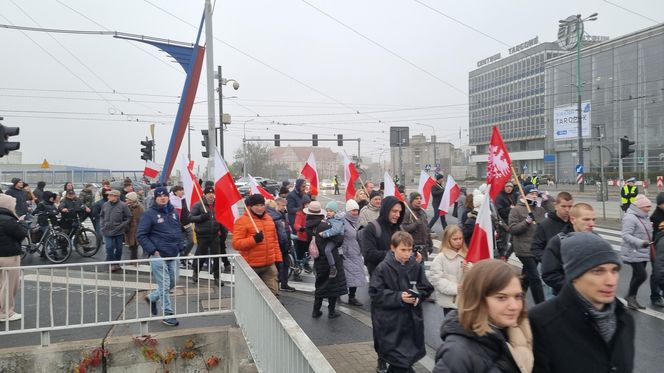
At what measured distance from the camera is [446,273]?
197 inches

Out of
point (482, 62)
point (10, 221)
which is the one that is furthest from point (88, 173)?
point (482, 62)

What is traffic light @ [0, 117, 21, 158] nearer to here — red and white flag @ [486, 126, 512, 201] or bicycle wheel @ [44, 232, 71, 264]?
bicycle wheel @ [44, 232, 71, 264]

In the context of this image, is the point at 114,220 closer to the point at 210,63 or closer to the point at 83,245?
the point at 83,245

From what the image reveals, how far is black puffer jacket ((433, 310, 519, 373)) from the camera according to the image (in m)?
2.04

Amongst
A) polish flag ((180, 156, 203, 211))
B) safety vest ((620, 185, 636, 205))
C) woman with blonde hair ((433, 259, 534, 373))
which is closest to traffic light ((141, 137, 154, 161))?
polish flag ((180, 156, 203, 211))

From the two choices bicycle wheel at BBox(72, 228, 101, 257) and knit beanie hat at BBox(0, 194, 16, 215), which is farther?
bicycle wheel at BBox(72, 228, 101, 257)

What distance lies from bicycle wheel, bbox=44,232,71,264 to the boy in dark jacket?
29.1ft

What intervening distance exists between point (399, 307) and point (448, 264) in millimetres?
964

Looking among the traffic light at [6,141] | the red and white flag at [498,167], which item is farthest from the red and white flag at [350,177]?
the traffic light at [6,141]

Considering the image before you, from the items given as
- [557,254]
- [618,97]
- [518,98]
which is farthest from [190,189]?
[518,98]

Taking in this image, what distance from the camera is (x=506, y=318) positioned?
219 cm

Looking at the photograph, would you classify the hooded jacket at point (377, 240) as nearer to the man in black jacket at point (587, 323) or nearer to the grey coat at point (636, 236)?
the grey coat at point (636, 236)

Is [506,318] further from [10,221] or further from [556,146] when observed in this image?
[556,146]

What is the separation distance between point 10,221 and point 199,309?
8.35ft
